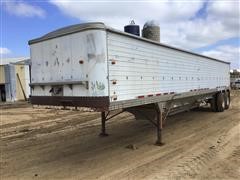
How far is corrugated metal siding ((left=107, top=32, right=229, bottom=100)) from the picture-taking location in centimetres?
679

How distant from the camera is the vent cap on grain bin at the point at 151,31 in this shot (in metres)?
9.28

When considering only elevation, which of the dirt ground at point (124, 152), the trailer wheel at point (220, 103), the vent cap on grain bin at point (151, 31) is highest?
the vent cap on grain bin at point (151, 31)

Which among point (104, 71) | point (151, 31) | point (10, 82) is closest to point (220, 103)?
point (151, 31)

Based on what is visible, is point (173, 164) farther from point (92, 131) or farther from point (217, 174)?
point (92, 131)

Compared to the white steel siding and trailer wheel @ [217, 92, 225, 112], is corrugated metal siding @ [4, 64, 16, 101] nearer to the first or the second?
trailer wheel @ [217, 92, 225, 112]

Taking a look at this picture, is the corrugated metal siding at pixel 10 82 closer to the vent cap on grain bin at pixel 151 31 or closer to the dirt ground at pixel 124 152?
the dirt ground at pixel 124 152

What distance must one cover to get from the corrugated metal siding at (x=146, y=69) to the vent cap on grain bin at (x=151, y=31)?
1.76 ft

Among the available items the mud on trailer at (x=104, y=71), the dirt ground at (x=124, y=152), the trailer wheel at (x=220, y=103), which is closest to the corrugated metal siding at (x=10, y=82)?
the dirt ground at (x=124, y=152)

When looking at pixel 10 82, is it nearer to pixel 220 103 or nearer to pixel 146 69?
pixel 220 103

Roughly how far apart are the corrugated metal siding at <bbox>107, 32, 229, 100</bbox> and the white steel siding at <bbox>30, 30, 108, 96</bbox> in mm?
265

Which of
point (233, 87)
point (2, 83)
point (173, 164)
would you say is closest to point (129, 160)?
point (173, 164)

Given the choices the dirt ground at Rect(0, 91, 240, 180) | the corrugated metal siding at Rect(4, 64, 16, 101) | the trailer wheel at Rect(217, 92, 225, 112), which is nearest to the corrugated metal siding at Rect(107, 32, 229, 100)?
the dirt ground at Rect(0, 91, 240, 180)

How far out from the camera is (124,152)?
327 inches

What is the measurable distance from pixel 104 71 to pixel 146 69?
6.46 feet
